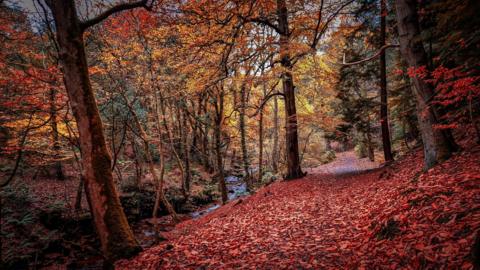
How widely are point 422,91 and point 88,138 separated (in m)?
7.52

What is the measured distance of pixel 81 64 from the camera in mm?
5199

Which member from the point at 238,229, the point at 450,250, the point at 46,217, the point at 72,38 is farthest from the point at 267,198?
the point at 46,217

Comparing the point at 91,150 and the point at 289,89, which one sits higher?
the point at 289,89

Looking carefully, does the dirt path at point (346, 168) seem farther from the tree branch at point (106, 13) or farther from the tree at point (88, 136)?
the tree branch at point (106, 13)

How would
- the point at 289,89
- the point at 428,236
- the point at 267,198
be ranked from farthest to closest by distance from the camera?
the point at 289,89
the point at 267,198
the point at 428,236

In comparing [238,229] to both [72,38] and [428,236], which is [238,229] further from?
[72,38]

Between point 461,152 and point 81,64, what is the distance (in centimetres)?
841

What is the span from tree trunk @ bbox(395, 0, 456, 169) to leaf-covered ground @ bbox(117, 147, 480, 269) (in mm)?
358

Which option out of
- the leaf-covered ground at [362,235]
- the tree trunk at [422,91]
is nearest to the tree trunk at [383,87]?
the tree trunk at [422,91]

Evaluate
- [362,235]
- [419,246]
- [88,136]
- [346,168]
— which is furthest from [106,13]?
[346,168]

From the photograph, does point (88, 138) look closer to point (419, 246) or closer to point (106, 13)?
point (106, 13)

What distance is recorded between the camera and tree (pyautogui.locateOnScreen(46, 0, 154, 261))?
506cm

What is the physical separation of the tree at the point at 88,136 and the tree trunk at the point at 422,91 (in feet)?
22.0

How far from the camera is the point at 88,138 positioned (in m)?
5.18
